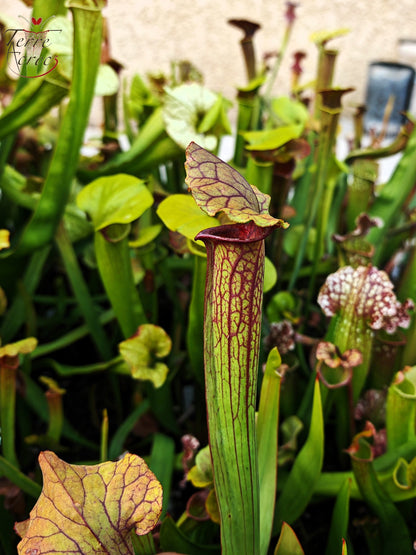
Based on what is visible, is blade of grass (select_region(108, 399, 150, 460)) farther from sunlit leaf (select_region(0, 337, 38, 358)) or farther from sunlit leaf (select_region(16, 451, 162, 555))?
sunlit leaf (select_region(16, 451, 162, 555))

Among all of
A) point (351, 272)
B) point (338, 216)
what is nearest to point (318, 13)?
point (338, 216)

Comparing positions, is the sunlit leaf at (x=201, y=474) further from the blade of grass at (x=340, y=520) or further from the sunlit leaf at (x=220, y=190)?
the sunlit leaf at (x=220, y=190)

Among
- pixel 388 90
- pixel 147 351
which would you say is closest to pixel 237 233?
pixel 147 351

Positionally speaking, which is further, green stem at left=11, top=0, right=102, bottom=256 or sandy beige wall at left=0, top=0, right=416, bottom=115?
sandy beige wall at left=0, top=0, right=416, bottom=115

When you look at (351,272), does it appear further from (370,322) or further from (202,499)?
(202,499)

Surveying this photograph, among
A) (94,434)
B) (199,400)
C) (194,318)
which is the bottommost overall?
(94,434)

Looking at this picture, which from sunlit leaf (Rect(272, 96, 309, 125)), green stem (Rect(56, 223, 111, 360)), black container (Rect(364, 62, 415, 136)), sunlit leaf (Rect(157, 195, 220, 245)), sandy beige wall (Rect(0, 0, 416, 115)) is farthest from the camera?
sandy beige wall (Rect(0, 0, 416, 115))

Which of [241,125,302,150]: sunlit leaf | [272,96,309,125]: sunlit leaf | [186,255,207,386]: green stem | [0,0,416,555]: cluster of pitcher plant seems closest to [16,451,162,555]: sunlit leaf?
[0,0,416,555]: cluster of pitcher plant

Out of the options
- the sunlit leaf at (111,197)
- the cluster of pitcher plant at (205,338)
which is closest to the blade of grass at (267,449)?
the cluster of pitcher plant at (205,338)
